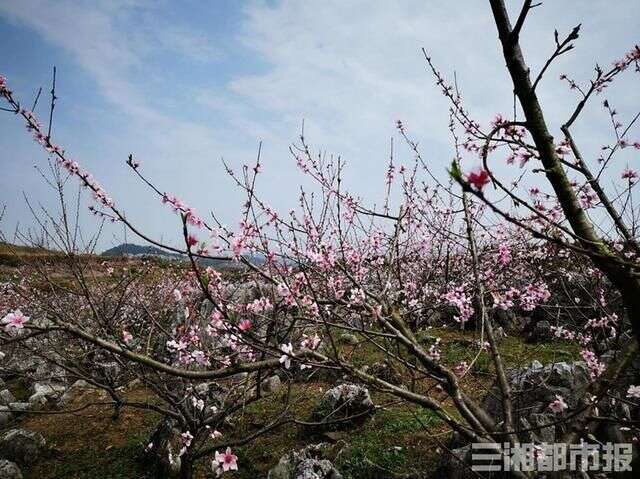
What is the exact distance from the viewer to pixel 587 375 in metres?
5.73

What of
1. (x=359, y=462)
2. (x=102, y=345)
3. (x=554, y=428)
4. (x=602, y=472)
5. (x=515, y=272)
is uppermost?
(x=515, y=272)

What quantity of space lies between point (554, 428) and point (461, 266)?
6.97 metres

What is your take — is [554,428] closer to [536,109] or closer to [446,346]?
[536,109]

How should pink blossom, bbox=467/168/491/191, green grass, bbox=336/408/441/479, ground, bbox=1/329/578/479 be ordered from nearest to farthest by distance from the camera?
pink blossom, bbox=467/168/491/191 < green grass, bbox=336/408/441/479 < ground, bbox=1/329/578/479

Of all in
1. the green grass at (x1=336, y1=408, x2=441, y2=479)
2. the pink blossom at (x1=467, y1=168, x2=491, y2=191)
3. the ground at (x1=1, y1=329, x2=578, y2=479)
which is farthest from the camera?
the ground at (x1=1, y1=329, x2=578, y2=479)

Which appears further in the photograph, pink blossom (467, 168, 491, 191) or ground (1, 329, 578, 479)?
ground (1, 329, 578, 479)

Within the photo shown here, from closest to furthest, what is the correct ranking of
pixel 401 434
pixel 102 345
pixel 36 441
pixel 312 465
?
pixel 102 345 → pixel 312 465 → pixel 401 434 → pixel 36 441

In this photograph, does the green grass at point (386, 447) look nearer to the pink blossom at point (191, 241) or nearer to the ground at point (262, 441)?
the ground at point (262, 441)

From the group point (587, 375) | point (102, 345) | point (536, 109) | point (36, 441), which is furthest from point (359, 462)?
point (36, 441)

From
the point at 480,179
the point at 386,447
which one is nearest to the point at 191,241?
the point at 480,179

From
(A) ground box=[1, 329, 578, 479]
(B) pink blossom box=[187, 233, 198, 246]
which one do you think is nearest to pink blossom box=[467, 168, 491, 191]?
(B) pink blossom box=[187, 233, 198, 246]

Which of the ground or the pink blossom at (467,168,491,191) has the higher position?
the pink blossom at (467,168,491,191)

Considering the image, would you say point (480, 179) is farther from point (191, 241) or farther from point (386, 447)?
point (386, 447)

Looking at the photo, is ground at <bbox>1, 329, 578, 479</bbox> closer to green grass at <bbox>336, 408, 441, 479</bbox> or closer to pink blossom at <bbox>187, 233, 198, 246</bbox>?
green grass at <bbox>336, 408, 441, 479</bbox>
